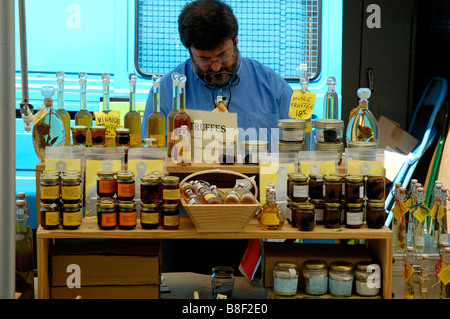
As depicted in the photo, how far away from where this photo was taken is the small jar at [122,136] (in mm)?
2174

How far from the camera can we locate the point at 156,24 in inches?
155

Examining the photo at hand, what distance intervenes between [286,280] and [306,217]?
0.70ft

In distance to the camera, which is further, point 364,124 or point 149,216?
point 364,124

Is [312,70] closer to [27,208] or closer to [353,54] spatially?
[353,54]

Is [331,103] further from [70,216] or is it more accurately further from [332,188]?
[70,216]

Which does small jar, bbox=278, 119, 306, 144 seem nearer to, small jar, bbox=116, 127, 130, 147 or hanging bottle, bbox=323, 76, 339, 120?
hanging bottle, bbox=323, 76, 339, 120

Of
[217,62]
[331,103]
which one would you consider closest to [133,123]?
[331,103]

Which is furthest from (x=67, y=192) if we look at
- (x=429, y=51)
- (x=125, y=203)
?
(x=429, y=51)

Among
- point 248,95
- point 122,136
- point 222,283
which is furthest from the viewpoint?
point 248,95

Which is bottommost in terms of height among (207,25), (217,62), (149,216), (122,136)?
(149,216)

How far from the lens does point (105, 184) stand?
6.34 ft

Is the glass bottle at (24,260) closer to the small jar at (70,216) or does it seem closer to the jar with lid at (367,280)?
the small jar at (70,216)

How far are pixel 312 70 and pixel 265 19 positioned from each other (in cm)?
44

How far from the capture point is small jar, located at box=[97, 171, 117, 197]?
193 cm
